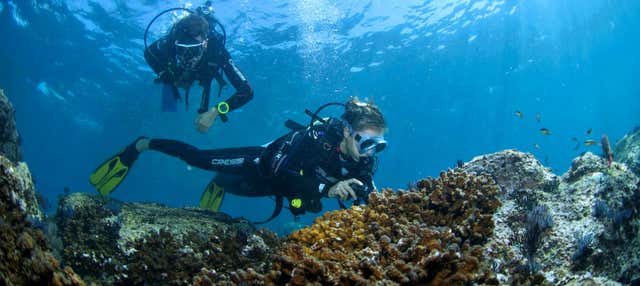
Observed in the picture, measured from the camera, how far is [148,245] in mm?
4621

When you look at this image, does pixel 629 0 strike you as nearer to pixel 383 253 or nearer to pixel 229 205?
pixel 383 253

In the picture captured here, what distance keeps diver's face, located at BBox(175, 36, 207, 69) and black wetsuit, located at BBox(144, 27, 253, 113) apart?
0.23 meters

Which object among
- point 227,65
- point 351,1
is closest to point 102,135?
point 351,1

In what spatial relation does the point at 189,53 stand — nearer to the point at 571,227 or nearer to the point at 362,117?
the point at 362,117

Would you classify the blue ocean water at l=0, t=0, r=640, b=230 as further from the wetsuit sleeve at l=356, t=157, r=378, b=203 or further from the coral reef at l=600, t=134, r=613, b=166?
the wetsuit sleeve at l=356, t=157, r=378, b=203

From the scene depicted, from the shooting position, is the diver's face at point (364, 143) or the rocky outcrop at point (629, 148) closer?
the diver's face at point (364, 143)

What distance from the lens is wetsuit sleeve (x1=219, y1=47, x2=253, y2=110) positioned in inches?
299

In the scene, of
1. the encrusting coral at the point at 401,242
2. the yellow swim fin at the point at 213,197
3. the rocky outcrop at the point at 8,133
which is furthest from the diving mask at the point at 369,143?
the rocky outcrop at the point at 8,133

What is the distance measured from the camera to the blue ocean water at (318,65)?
23047 mm

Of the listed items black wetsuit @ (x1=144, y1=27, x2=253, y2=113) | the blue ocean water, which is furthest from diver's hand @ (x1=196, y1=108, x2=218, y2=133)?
the blue ocean water

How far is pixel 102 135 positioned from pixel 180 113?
17144 mm

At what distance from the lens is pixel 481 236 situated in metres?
3.68

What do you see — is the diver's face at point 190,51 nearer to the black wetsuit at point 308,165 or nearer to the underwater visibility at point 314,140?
the underwater visibility at point 314,140

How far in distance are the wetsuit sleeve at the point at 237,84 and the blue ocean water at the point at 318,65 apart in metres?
10.7
